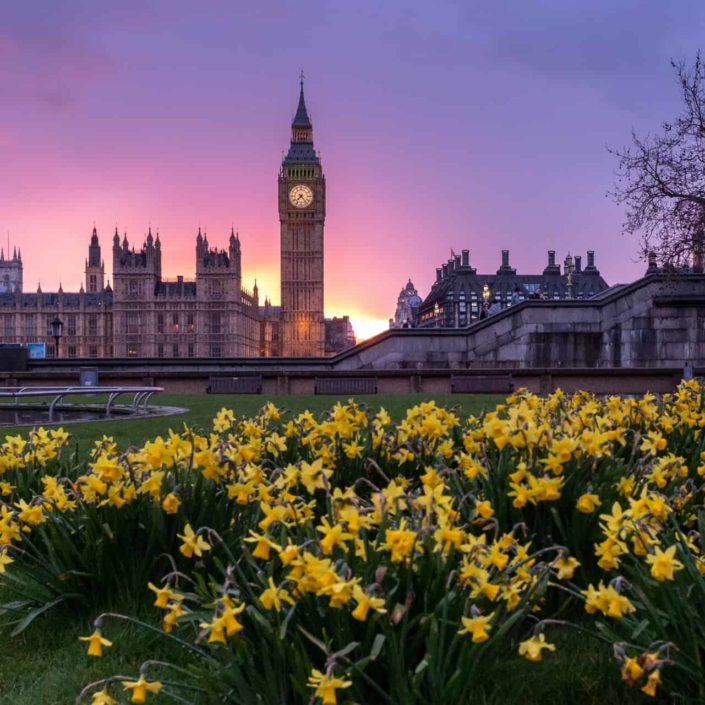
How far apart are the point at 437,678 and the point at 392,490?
60 cm

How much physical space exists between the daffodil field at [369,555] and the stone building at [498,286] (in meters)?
96.8

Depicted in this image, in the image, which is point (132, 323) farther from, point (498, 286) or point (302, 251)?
point (498, 286)

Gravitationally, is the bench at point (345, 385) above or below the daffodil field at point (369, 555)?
above

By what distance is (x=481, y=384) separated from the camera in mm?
16625

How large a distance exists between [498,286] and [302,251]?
30.9 m

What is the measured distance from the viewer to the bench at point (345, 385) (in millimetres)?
17078

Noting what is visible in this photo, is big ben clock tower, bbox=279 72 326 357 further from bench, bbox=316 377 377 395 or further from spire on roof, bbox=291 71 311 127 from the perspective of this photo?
bench, bbox=316 377 377 395

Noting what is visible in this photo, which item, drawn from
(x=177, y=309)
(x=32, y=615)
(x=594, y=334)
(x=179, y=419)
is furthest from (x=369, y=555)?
(x=177, y=309)

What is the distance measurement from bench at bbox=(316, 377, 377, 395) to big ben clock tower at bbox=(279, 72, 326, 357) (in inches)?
3598

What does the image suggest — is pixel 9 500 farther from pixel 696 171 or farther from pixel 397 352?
pixel 696 171

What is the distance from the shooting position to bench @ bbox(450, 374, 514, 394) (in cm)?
1659

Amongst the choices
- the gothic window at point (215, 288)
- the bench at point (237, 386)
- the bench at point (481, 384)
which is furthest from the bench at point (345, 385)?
the gothic window at point (215, 288)

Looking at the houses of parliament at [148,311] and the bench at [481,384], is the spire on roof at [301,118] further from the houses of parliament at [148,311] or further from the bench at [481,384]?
the bench at [481,384]

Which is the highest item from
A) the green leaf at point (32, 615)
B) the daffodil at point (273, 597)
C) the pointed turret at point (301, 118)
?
the pointed turret at point (301, 118)
